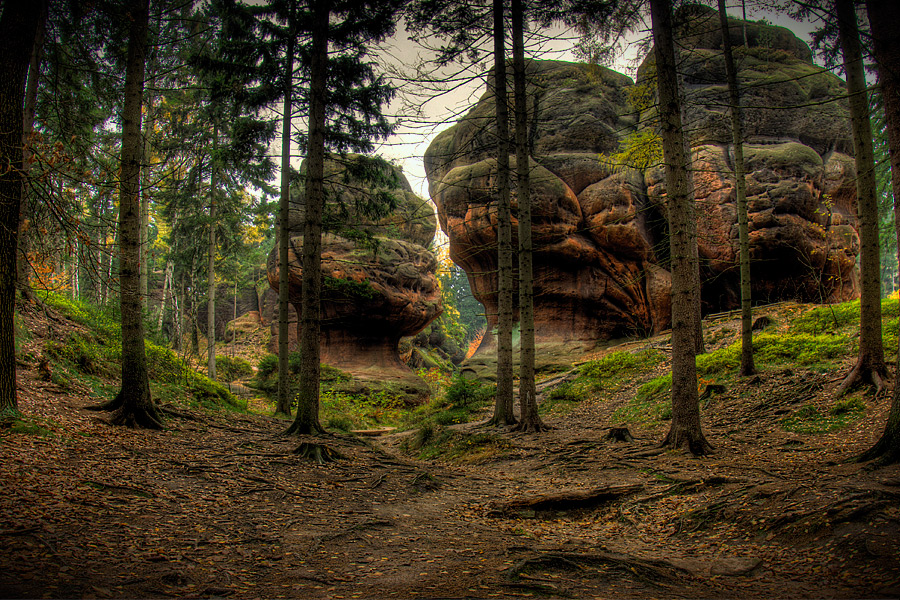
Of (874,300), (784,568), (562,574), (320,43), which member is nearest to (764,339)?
(874,300)

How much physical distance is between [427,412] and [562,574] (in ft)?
46.0

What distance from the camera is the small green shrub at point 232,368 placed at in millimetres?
24703

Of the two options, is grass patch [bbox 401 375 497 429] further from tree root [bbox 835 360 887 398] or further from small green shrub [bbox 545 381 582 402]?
tree root [bbox 835 360 887 398]

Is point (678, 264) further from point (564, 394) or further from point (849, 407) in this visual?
point (564, 394)

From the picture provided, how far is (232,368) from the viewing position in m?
26.0

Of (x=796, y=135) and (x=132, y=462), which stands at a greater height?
(x=796, y=135)

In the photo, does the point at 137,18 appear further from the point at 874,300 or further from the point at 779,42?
the point at 779,42

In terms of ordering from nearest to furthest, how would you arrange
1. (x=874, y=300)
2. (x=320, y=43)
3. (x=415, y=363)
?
(x=874, y=300)
(x=320, y=43)
(x=415, y=363)

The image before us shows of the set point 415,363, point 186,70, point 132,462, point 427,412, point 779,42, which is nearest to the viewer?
point 132,462

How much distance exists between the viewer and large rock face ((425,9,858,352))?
58.6 ft

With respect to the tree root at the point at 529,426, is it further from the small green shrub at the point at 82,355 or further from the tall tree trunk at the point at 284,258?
the small green shrub at the point at 82,355

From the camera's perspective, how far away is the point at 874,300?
732 cm

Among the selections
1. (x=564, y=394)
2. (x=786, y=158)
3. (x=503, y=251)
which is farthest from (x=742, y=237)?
(x=786, y=158)

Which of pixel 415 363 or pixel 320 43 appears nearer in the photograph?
pixel 320 43
